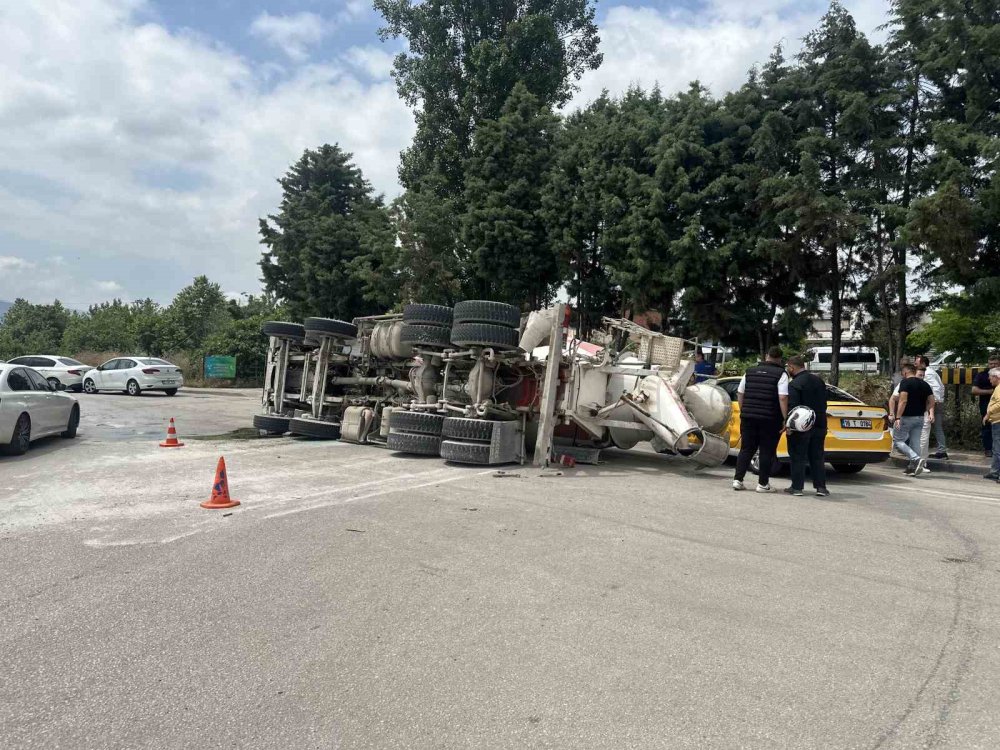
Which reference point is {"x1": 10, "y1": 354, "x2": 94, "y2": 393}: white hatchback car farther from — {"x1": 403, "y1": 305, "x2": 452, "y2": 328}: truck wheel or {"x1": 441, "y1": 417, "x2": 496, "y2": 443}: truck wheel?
{"x1": 441, "y1": 417, "x2": 496, "y2": 443}: truck wheel

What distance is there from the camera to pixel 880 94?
581 inches

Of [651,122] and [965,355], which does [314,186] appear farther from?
[965,355]

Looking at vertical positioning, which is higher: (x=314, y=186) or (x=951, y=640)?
(x=314, y=186)

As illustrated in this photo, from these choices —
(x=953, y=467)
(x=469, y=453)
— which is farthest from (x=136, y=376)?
(x=953, y=467)

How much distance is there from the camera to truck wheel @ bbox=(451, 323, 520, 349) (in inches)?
381

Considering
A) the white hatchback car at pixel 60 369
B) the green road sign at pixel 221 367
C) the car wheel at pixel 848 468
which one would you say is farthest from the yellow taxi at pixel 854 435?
the green road sign at pixel 221 367

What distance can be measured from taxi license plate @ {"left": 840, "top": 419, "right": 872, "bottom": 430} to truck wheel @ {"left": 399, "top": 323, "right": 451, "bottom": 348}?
5.49 meters

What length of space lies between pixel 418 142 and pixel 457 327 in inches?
722

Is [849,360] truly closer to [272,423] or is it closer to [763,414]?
[272,423]

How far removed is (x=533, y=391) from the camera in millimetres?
10367

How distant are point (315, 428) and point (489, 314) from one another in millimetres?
4431

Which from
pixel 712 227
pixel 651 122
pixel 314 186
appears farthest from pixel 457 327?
pixel 314 186

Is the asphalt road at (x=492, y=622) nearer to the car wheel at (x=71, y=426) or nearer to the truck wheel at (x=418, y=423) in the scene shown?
the truck wheel at (x=418, y=423)

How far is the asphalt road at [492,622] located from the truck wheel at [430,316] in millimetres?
3768
